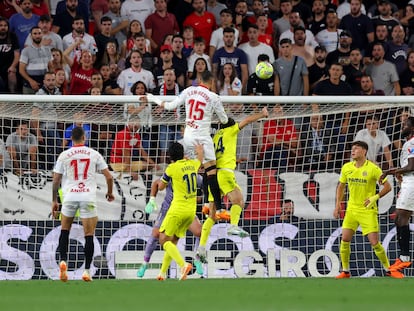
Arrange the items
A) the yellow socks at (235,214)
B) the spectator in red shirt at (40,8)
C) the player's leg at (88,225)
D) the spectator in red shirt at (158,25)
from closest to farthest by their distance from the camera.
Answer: the player's leg at (88,225)
the yellow socks at (235,214)
the spectator in red shirt at (40,8)
the spectator in red shirt at (158,25)

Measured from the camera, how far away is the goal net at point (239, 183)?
19406mm

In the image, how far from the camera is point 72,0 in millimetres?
23219

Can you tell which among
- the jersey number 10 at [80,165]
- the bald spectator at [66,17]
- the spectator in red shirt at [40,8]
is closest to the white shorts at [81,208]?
the jersey number 10 at [80,165]

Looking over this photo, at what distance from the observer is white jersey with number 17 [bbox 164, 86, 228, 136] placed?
17.1 m

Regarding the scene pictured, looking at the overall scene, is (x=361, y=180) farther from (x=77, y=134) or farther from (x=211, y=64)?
(x=211, y=64)

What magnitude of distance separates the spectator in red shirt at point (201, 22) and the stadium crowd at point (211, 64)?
20 millimetres

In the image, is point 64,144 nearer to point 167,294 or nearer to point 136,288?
point 136,288

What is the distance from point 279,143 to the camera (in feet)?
65.1

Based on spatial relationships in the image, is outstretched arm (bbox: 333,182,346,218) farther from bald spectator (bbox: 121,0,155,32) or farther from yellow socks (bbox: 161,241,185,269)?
bald spectator (bbox: 121,0,155,32)

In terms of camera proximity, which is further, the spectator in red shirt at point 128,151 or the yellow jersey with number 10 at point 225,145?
the spectator in red shirt at point 128,151

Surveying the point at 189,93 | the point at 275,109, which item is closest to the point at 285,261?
the point at 275,109

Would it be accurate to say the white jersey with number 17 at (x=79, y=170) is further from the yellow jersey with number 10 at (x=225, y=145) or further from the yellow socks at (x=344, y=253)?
the yellow socks at (x=344, y=253)

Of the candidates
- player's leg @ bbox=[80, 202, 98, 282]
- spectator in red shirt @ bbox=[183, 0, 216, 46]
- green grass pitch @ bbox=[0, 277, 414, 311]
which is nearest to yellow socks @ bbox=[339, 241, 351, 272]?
green grass pitch @ bbox=[0, 277, 414, 311]

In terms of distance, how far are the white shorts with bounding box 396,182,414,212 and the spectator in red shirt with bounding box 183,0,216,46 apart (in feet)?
23.5
